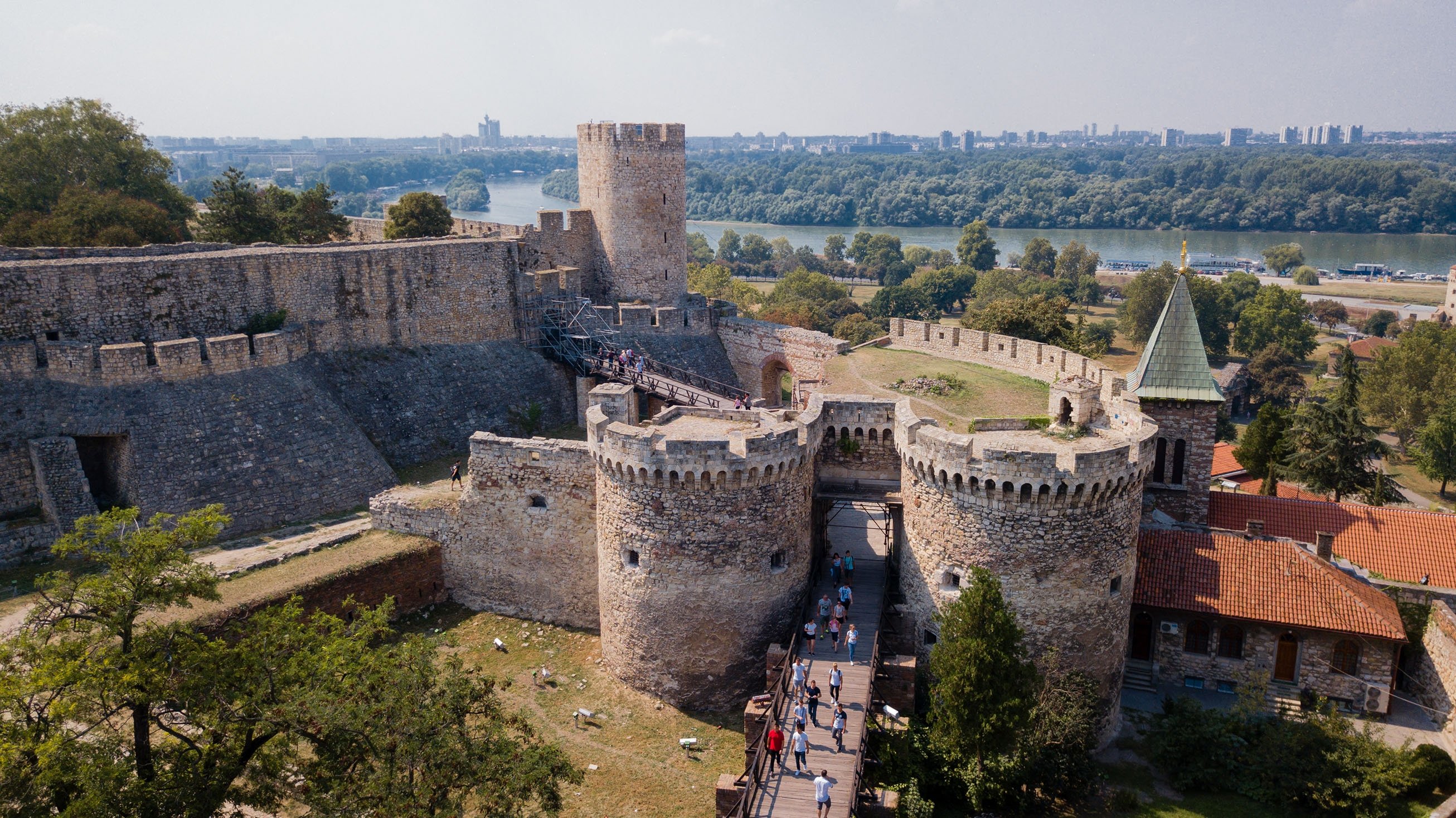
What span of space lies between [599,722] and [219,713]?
720 cm

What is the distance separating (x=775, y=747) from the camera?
50.9 feet

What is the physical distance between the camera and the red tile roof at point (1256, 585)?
19.3m

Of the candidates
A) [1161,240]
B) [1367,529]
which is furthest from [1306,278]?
[1367,529]

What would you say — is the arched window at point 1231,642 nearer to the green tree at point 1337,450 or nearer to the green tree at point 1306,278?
the green tree at point 1337,450

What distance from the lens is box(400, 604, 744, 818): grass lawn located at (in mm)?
17109

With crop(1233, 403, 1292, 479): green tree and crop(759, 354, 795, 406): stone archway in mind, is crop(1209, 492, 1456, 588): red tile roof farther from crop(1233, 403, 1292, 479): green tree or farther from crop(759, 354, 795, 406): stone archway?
crop(759, 354, 795, 406): stone archway

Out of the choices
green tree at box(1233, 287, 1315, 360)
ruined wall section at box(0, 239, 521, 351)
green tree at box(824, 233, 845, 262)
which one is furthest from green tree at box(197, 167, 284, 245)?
green tree at box(824, 233, 845, 262)

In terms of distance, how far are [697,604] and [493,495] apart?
19.1 feet

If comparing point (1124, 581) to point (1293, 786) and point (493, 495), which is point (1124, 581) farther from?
point (493, 495)

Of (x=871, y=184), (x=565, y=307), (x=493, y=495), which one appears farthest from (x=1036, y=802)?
(x=871, y=184)

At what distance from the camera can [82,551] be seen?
1403 centimetres

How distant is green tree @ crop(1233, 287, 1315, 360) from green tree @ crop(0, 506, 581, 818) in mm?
63683

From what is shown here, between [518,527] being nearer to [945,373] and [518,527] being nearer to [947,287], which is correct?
[945,373]

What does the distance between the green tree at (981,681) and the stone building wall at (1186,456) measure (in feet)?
27.4
